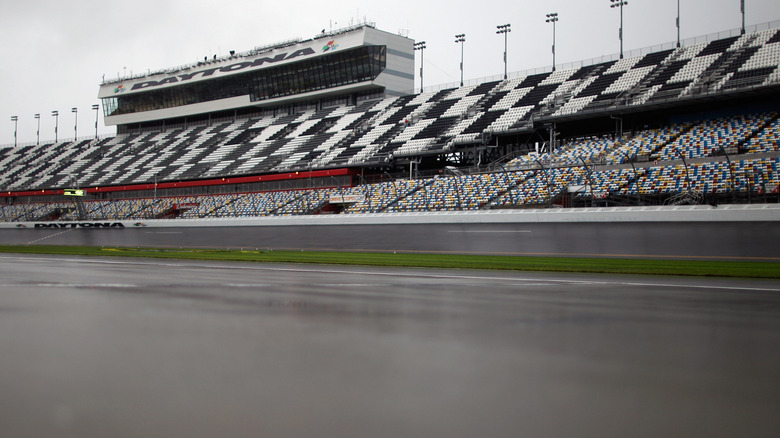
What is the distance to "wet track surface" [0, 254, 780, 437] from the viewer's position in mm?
3193

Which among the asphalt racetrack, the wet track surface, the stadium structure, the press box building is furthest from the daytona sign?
the wet track surface

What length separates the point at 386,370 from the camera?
14.1ft

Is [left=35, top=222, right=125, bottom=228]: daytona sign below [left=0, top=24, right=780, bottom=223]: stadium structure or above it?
below

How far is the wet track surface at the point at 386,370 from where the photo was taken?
319 centimetres

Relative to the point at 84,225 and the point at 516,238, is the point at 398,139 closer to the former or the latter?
the point at 516,238

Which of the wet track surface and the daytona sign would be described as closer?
the wet track surface

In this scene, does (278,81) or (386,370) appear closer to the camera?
(386,370)

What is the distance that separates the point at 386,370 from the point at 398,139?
49292mm

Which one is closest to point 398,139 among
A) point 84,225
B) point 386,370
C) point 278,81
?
point 278,81

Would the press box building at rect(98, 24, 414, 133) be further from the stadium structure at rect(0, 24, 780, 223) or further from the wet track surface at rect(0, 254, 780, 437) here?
the wet track surface at rect(0, 254, 780, 437)

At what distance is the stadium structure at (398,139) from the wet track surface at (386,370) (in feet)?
78.2

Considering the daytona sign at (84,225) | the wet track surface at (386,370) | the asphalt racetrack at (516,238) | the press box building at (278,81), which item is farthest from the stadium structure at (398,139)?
the wet track surface at (386,370)

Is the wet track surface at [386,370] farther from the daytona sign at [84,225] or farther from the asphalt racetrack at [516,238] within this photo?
the daytona sign at [84,225]

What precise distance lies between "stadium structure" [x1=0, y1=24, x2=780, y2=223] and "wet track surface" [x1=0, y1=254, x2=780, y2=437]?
23824mm
